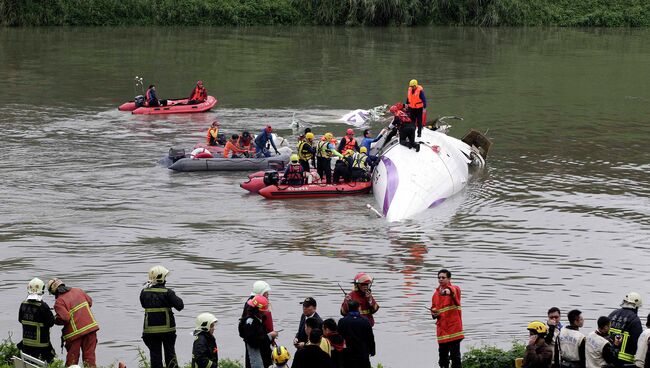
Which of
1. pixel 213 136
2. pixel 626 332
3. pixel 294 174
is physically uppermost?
pixel 626 332

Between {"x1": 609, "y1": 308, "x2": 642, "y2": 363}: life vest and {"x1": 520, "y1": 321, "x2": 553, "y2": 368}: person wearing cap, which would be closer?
{"x1": 520, "y1": 321, "x2": 553, "y2": 368}: person wearing cap

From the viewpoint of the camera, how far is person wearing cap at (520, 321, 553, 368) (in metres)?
12.9

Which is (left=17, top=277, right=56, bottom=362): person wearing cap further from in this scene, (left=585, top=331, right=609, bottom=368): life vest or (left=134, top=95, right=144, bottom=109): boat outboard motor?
(left=134, top=95, right=144, bottom=109): boat outboard motor

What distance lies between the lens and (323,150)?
95.7 ft

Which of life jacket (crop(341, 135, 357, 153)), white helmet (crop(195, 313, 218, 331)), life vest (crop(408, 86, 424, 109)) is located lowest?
life jacket (crop(341, 135, 357, 153))

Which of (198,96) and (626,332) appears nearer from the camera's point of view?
(626,332)

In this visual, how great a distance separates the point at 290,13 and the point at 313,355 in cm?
5990

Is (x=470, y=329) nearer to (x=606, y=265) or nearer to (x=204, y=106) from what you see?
(x=606, y=265)

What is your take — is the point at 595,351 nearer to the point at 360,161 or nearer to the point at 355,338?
the point at 355,338

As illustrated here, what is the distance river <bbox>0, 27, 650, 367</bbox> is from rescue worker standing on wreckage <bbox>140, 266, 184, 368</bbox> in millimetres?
2667

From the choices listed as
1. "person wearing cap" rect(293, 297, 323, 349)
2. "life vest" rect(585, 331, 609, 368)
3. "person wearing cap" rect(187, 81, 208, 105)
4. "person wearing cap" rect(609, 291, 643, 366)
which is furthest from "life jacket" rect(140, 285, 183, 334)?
"person wearing cap" rect(187, 81, 208, 105)

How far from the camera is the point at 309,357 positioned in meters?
12.0

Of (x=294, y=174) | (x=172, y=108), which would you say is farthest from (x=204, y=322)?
(x=172, y=108)

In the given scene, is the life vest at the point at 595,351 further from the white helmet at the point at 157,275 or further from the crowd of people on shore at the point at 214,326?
the white helmet at the point at 157,275
